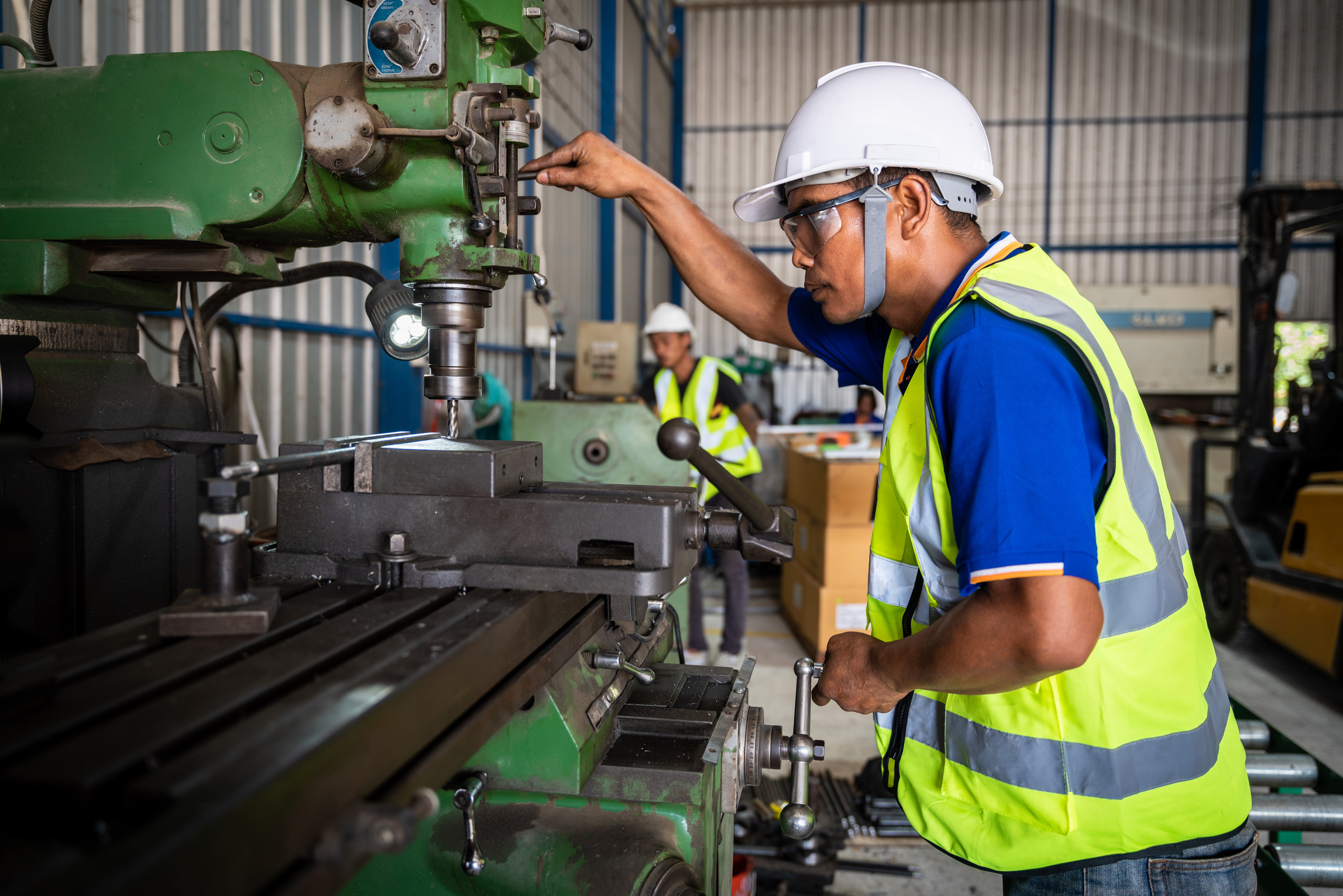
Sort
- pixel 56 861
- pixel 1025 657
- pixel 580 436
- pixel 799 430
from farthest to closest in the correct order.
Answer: pixel 799 430
pixel 580 436
pixel 1025 657
pixel 56 861

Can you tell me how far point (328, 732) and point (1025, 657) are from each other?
576mm

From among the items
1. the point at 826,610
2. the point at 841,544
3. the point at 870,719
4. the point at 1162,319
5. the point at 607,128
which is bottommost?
the point at 870,719

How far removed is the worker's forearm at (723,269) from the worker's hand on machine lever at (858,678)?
56 cm

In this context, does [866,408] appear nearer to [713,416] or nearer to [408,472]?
[713,416]

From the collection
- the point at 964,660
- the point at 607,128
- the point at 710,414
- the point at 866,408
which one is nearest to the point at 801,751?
the point at 964,660

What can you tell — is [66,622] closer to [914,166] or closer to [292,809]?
[292,809]

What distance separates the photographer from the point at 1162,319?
7320 millimetres

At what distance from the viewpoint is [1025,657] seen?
78 centimetres

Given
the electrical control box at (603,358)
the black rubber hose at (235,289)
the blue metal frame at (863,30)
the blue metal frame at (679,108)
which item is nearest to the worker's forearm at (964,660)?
the black rubber hose at (235,289)

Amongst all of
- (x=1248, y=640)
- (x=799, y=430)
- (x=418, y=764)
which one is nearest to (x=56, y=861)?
(x=418, y=764)

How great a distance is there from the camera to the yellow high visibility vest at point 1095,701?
0.85 meters

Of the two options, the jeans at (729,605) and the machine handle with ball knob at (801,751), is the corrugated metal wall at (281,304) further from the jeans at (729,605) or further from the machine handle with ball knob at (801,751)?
the jeans at (729,605)

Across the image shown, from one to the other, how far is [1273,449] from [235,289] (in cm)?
391

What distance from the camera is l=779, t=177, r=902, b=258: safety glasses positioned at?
1000 millimetres
